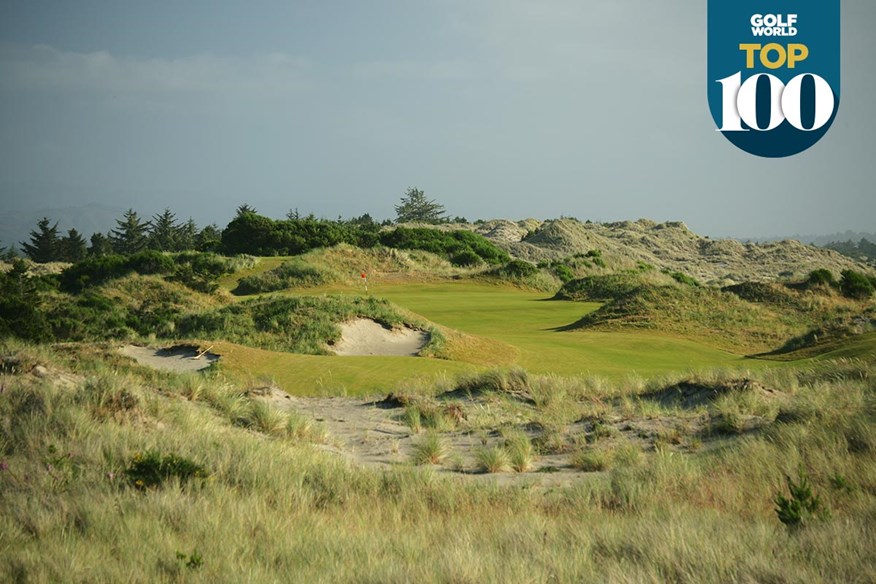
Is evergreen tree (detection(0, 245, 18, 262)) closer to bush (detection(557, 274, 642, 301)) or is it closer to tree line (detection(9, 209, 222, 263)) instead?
tree line (detection(9, 209, 222, 263))

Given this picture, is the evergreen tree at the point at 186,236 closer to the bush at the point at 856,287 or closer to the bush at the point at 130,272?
the bush at the point at 130,272

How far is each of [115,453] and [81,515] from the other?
1345mm

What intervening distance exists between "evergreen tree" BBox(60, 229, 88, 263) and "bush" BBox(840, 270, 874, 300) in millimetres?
62262

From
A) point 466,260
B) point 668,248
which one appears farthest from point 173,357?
point 668,248

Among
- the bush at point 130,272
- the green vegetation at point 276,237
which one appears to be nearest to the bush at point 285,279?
the bush at point 130,272

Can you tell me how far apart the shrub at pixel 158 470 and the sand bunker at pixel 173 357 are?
275 inches

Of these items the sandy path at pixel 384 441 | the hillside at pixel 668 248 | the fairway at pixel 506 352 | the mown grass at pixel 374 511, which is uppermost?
the mown grass at pixel 374 511

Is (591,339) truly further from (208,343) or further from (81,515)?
(81,515)

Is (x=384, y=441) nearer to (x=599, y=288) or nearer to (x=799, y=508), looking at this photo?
(x=799, y=508)

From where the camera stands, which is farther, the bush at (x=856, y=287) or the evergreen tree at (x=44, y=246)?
the evergreen tree at (x=44, y=246)

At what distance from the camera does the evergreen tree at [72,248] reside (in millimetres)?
70750

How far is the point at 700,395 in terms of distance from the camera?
10883mm

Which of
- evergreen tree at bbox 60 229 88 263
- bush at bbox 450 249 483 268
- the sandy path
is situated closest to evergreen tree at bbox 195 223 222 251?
evergreen tree at bbox 60 229 88 263

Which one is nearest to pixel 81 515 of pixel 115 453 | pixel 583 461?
pixel 115 453
